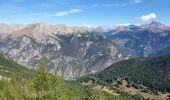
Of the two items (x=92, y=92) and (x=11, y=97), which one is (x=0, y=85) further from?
(x=92, y=92)

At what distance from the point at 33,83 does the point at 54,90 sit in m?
6.14

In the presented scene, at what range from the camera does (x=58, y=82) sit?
8019 centimetres

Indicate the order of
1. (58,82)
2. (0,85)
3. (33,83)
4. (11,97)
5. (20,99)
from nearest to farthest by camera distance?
(33,83) < (58,82) < (20,99) < (11,97) < (0,85)

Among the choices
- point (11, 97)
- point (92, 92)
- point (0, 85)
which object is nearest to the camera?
point (92, 92)

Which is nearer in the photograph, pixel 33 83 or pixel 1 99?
pixel 33 83

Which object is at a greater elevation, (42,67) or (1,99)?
(42,67)

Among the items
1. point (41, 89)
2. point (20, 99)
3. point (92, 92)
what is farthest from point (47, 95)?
point (20, 99)

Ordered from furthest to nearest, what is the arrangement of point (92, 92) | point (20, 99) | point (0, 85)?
point (0, 85) → point (20, 99) → point (92, 92)

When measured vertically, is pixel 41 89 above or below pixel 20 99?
above

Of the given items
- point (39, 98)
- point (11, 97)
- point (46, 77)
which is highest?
point (46, 77)

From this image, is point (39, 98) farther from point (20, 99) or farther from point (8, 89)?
point (8, 89)

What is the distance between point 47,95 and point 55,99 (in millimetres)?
3585

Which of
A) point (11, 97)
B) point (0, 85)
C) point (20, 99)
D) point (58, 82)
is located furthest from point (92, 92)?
point (0, 85)

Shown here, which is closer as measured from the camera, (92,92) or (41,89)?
(41,89)
